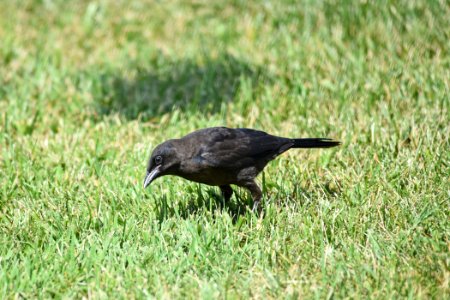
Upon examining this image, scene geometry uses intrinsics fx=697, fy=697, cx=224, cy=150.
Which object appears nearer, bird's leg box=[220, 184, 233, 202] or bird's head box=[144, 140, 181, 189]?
bird's head box=[144, 140, 181, 189]

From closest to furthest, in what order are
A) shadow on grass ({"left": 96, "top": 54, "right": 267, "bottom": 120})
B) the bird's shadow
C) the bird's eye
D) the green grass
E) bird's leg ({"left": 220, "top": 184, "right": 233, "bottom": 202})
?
the green grass
the bird's eye
the bird's shadow
bird's leg ({"left": 220, "top": 184, "right": 233, "bottom": 202})
shadow on grass ({"left": 96, "top": 54, "right": 267, "bottom": 120})

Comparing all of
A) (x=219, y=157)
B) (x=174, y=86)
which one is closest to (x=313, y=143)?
(x=219, y=157)

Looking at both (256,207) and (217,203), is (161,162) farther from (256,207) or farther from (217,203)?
(256,207)

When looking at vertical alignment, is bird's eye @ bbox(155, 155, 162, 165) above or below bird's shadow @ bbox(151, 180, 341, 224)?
above

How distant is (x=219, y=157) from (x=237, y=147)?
0.22 meters

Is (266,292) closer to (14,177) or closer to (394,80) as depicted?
(14,177)

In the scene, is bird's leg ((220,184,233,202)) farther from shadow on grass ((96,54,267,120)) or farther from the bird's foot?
shadow on grass ((96,54,267,120))

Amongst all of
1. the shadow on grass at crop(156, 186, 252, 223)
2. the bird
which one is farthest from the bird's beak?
the shadow on grass at crop(156, 186, 252, 223)

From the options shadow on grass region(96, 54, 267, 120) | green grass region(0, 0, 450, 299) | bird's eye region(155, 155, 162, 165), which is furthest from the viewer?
shadow on grass region(96, 54, 267, 120)

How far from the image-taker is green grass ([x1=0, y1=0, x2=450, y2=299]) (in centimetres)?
459

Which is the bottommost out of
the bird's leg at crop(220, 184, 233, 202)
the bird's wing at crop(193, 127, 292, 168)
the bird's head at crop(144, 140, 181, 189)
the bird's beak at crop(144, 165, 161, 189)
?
the bird's leg at crop(220, 184, 233, 202)

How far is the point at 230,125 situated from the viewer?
7.36 m

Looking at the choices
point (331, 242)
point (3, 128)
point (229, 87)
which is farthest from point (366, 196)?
point (3, 128)

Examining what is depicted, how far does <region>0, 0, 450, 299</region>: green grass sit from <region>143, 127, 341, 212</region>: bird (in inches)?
10.3
